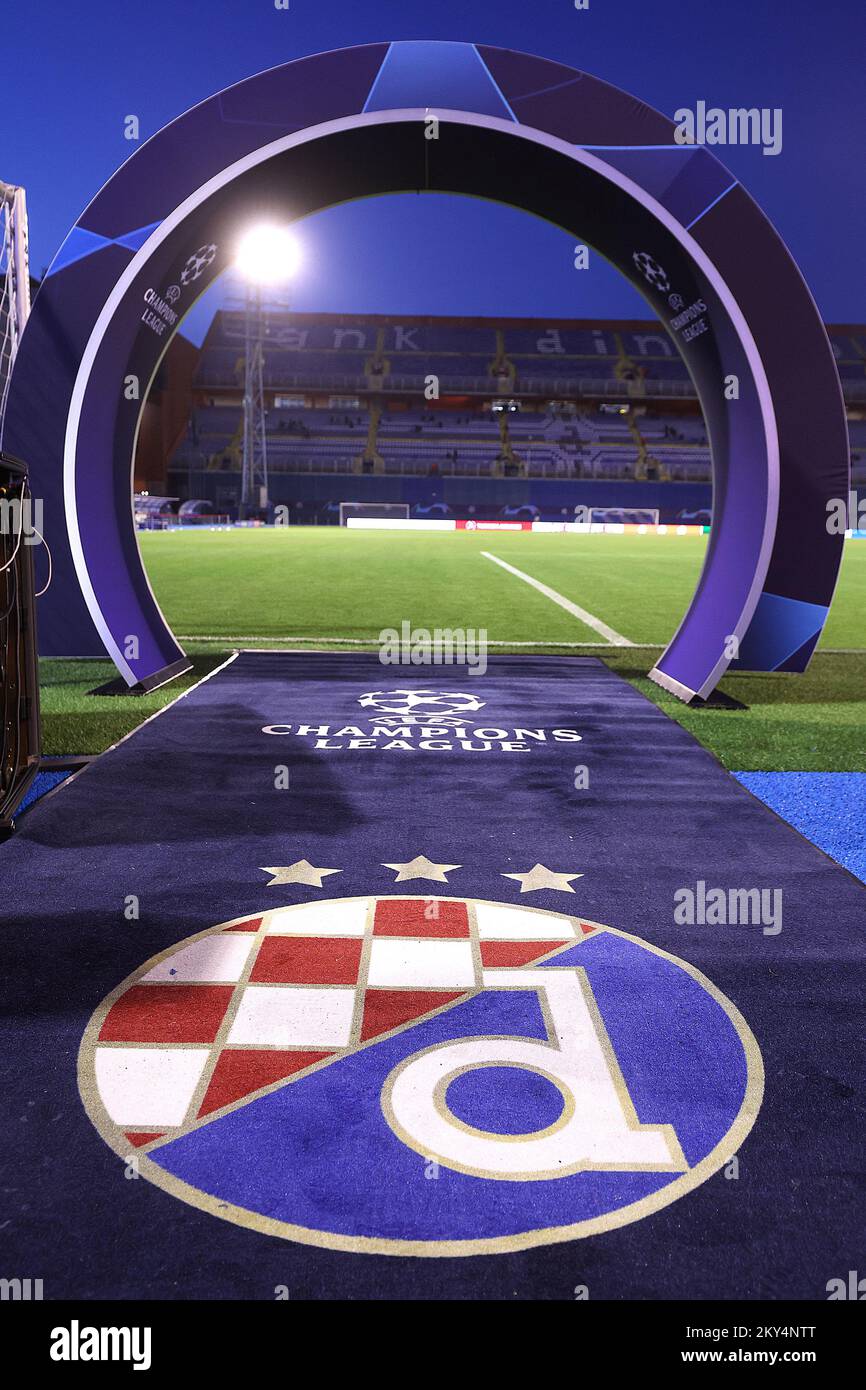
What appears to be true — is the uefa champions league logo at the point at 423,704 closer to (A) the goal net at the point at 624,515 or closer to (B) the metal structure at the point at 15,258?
(B) the metal structure at the point at 15,258

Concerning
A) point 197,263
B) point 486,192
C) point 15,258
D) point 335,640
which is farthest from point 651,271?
point 15,258

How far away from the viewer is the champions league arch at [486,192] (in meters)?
6.72

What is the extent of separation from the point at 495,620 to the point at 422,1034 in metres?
9.50

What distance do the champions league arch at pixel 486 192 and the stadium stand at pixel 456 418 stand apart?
47679mm

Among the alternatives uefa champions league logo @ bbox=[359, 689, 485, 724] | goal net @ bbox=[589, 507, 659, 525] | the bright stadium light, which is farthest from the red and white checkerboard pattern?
goal net @ bbox=[589, 507, 659, 525]

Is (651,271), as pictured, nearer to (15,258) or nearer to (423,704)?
(423,704)

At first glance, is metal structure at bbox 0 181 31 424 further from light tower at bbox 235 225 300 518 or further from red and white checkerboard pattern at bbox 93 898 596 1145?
light tower at bbox 235 225 300 518

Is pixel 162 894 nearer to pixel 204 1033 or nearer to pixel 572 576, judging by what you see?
pixel 204 1033

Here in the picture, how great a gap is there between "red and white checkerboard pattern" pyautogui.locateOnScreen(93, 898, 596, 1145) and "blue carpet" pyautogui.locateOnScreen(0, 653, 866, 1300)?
0.02 meters

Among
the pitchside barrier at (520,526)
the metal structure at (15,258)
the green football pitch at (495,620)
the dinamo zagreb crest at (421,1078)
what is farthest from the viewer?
the pitchside barrier at (520,526)

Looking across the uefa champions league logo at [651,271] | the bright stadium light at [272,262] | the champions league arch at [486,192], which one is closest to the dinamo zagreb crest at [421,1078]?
the champions league arch at [486,192]

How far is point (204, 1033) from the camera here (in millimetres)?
2721

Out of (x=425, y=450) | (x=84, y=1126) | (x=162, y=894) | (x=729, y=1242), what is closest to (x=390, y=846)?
(x=162, y=894)

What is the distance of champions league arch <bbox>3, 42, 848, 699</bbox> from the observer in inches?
265
